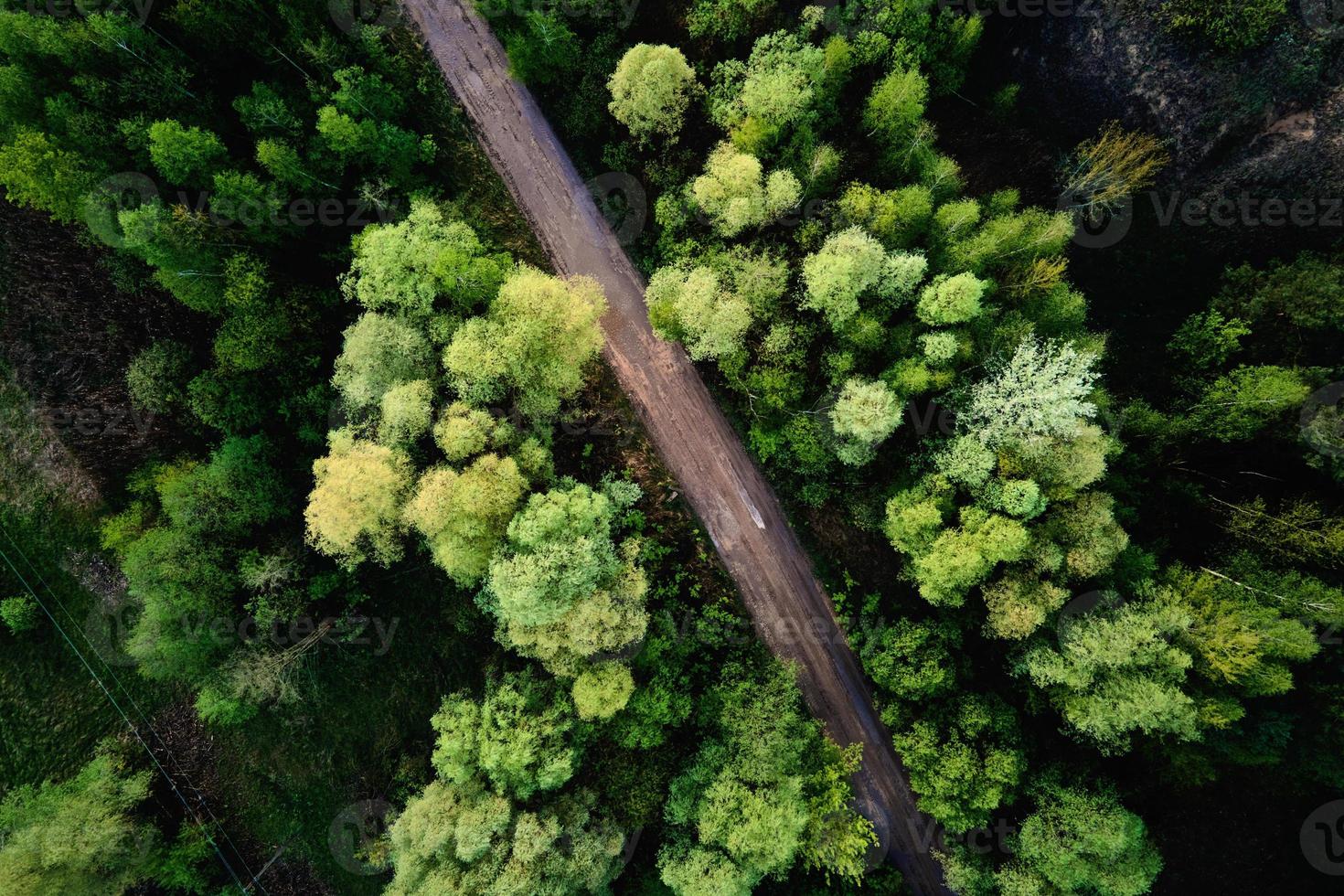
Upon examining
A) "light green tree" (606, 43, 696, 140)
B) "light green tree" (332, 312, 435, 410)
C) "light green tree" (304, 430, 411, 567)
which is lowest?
"light green tree" (304, 430, 411, 567)

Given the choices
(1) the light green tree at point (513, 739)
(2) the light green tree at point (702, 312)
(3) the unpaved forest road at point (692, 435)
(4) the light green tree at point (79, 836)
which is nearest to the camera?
(1) the light green tree at point (513, 739)

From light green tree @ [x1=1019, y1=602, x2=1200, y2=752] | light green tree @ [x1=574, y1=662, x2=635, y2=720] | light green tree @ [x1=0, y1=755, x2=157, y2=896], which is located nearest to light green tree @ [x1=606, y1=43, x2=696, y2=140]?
light green tree @ [x1=574, y1=662, x2=635, y2=720]

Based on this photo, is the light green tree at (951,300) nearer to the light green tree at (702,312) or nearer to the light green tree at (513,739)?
the light green tree at (702,312)

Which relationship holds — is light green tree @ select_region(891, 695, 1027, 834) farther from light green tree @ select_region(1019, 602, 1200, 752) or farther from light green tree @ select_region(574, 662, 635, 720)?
light green tree @ select_region(574, 662, 635, 720)

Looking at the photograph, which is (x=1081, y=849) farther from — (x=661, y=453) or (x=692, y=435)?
(x=661, y=453)

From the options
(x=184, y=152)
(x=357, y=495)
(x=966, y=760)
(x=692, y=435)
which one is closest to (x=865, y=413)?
(x=692, y=435)

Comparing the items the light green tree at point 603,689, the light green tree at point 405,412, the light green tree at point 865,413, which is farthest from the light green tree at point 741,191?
the light green tree at point 603,689
